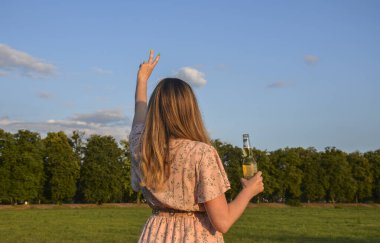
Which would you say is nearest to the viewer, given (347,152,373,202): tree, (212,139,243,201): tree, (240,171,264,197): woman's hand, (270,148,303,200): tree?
(240,171,264,197): woman's hand

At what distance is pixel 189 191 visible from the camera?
3.22m

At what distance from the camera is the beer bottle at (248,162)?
11.6ft

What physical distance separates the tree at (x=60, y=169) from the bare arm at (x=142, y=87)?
207 feet

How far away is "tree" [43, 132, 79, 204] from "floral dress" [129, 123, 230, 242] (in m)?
64.0

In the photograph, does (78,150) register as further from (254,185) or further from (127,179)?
(254,185)

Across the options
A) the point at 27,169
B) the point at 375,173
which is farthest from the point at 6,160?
the point at 375,173

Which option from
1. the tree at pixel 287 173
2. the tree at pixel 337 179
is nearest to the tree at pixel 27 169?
the tree at pixel 287 173

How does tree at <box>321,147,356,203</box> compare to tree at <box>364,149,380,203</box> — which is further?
tree at <box>364,149,380,203</box>

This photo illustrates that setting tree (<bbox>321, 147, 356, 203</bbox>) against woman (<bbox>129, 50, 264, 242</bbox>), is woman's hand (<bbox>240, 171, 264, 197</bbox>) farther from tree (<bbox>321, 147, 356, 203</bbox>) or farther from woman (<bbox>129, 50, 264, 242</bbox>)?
tree (<bbox>321, 147, 356, 203</bbox>)

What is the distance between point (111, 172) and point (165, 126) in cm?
6841

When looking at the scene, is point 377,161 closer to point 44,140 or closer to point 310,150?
point 310,150

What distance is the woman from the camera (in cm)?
314

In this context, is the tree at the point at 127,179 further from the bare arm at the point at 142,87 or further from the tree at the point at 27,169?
the bare arm at the point at 142,87

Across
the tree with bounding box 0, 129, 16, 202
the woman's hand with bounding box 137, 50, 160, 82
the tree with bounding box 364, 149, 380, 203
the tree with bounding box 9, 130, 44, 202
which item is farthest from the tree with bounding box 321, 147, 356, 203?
the woman's hand with bounding box 137, 50, 160, 82
